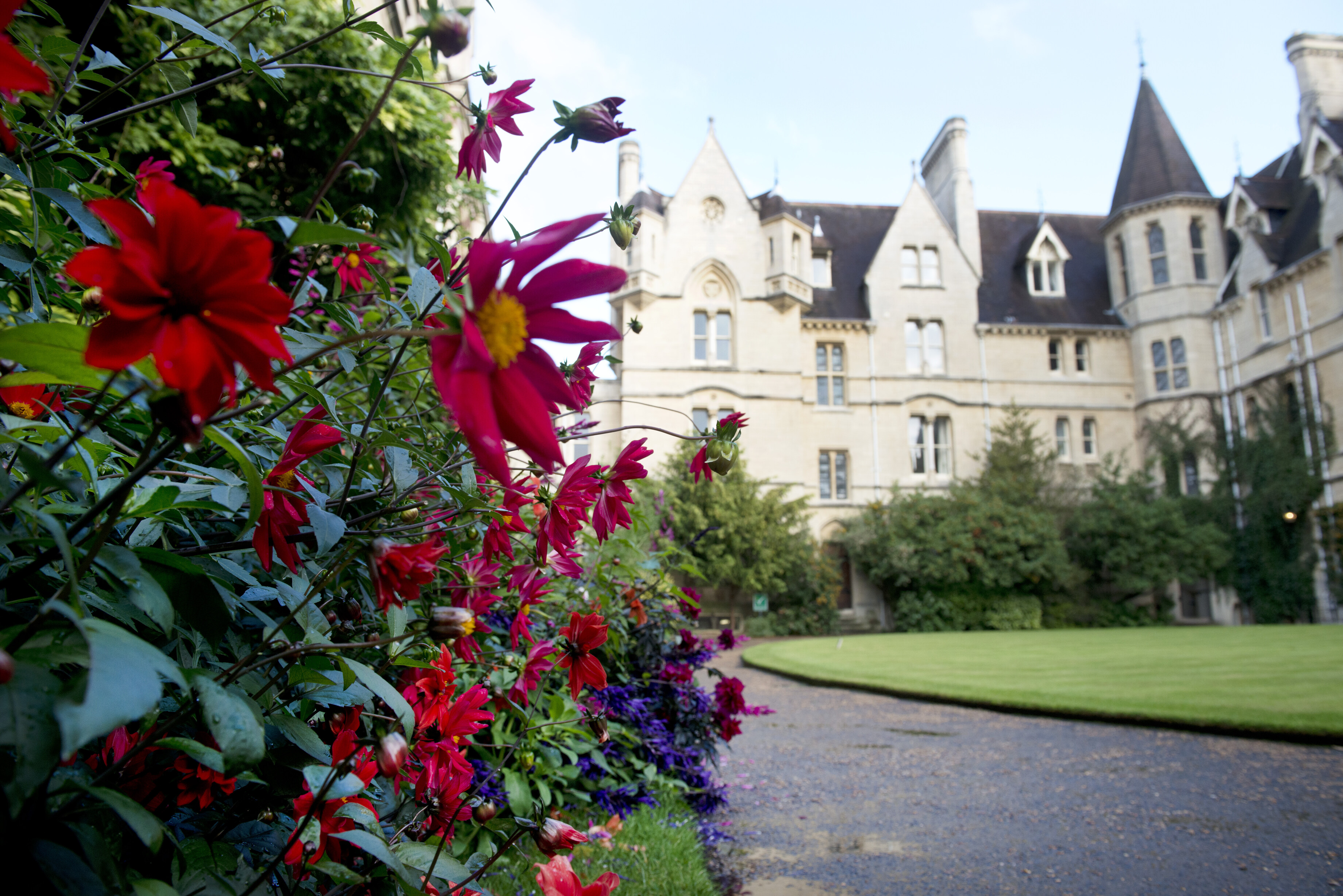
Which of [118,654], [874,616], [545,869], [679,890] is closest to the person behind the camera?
[118,654]

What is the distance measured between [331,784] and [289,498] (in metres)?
0.30

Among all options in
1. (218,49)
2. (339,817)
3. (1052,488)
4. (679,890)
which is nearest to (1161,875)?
(679,890)

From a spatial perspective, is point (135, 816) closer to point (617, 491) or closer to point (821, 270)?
point (617, 491)

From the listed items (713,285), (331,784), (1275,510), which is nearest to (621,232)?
(331,784)

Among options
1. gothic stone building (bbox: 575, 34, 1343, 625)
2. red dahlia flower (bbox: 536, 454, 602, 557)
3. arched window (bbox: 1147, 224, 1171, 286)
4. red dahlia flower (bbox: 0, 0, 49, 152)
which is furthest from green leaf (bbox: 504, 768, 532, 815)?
arched window (bbox: 1147, 224, 1171, 286)

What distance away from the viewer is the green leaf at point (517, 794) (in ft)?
6.35

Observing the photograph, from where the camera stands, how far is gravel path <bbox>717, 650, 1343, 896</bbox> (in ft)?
9.15

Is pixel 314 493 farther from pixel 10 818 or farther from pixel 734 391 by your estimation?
pixel 734 391

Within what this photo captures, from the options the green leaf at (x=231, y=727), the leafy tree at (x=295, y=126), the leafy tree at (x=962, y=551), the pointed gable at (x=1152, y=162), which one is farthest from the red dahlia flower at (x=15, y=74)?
the pointed gable at (x=1152, y=162)

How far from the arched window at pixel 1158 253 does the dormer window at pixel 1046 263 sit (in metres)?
2.27

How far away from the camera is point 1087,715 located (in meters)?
6.15

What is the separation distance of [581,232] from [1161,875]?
342 cm

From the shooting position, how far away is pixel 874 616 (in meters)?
20.5

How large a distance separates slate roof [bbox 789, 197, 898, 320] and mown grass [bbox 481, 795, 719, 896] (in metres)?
20.7
